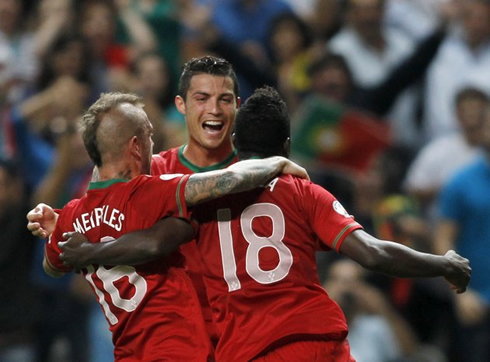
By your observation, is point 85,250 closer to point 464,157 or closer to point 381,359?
point 381,359

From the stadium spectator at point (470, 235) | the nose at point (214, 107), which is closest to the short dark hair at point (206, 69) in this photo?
the nose at point (214, 107)

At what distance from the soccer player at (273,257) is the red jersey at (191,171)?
65 millimetres

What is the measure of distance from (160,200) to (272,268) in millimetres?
531

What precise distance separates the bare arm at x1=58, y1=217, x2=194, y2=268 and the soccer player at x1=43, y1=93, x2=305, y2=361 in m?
0.01

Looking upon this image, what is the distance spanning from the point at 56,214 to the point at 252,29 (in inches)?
184

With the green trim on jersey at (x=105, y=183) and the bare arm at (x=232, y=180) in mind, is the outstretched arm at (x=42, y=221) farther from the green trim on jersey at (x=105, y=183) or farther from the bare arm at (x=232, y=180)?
the bare arm at (x=232, y=180)

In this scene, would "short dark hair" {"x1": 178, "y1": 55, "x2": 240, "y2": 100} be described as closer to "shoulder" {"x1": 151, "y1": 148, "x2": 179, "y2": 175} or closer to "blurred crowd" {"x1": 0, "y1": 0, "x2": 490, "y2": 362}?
"shoulder" {"x1": 151, "y1": 148, "x2": 179, "y2": 175}

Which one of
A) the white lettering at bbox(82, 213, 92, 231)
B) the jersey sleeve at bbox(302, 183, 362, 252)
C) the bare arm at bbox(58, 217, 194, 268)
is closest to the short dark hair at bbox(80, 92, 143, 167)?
the white lettering at bbox(82, 213, 92, 231)

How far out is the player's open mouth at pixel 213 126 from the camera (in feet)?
15.3

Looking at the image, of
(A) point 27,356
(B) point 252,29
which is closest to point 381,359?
(A) point 27,356

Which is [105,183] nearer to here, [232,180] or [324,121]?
[232,180]

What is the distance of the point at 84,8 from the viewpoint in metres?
8.59

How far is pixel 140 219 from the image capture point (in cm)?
415

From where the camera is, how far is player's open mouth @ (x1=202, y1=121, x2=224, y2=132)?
4.65 metres
